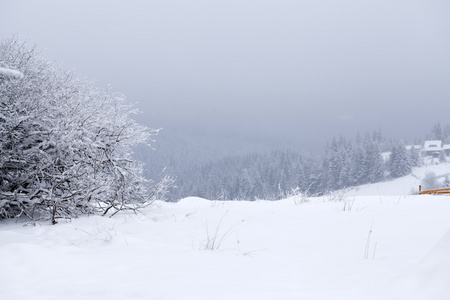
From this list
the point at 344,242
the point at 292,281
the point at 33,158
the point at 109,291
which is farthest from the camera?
the point at 33,158

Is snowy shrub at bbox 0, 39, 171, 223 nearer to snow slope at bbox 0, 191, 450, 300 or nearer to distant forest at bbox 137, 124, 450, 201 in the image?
snow slope at bbox 0, 191, 450, 300

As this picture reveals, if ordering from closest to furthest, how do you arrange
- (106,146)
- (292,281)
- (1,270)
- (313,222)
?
1. (292,281)
2. (1,270)
3. (313,222)
4. (106,146)

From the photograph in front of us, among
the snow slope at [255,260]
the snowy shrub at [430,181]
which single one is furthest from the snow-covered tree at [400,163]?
the snow slope at [255,260]

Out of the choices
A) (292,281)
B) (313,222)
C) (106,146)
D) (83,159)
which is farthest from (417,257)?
(106,146)

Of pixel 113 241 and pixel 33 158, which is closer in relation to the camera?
pixel 113 241

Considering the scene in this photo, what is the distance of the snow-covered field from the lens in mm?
2039

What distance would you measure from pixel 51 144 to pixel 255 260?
5.95 meters

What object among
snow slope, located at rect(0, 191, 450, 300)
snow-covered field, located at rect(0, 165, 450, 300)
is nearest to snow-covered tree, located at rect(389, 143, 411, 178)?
snow-covered field, located at rect(0, 165, 450, 300)

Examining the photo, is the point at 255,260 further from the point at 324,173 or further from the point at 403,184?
the point at 324,173

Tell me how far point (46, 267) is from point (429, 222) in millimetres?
4324

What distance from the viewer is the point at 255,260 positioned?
9.48 ft

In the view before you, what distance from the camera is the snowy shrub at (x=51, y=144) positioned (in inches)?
248

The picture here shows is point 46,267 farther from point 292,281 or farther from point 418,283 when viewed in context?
point 418,283

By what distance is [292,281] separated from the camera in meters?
2.31
